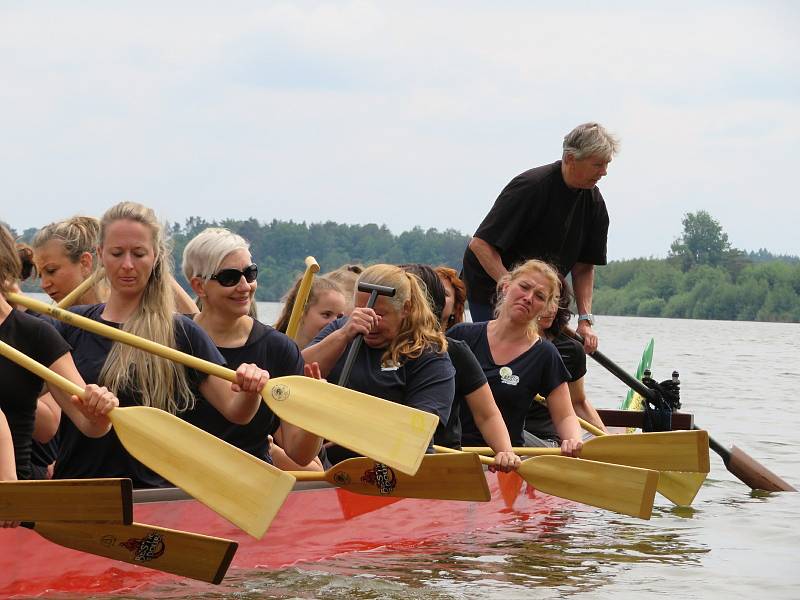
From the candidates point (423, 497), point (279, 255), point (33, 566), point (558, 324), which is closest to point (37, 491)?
point (33, 566)

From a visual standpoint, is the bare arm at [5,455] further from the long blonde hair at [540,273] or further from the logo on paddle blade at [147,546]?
the long blonde hair at [540,273]

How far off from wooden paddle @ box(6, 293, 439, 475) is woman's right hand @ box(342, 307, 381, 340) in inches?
31.5

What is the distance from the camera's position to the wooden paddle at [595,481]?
6395 millimetres

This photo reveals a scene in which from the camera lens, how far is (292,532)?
5.61 metres

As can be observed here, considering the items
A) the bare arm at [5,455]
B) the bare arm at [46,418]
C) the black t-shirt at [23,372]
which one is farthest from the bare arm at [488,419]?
the bare arm at [5,455]

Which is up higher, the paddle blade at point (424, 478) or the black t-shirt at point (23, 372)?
the black t-shirt at point (23, 372)

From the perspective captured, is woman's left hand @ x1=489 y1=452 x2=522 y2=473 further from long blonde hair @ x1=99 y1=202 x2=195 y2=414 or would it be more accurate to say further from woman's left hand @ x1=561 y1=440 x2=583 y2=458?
long blonde hair @ x1=99 y1=202 x2=195 y2=414

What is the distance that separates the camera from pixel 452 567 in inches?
250

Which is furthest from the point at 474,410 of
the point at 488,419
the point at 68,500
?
the point at 68,500

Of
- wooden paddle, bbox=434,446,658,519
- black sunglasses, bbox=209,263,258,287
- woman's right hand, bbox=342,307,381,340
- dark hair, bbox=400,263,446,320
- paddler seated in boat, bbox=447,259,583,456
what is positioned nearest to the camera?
black sunglasses, bbox=209,263,258,287

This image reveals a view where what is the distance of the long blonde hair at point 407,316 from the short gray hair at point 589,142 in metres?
2.20

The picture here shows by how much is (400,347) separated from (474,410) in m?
0.69

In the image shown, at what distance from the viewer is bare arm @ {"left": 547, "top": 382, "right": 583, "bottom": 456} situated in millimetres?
7043

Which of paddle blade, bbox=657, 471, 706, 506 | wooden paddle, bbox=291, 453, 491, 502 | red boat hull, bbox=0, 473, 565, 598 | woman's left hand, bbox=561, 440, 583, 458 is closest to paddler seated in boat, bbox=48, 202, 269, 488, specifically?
red boat hull, bbox=0, 473, 565, 598
